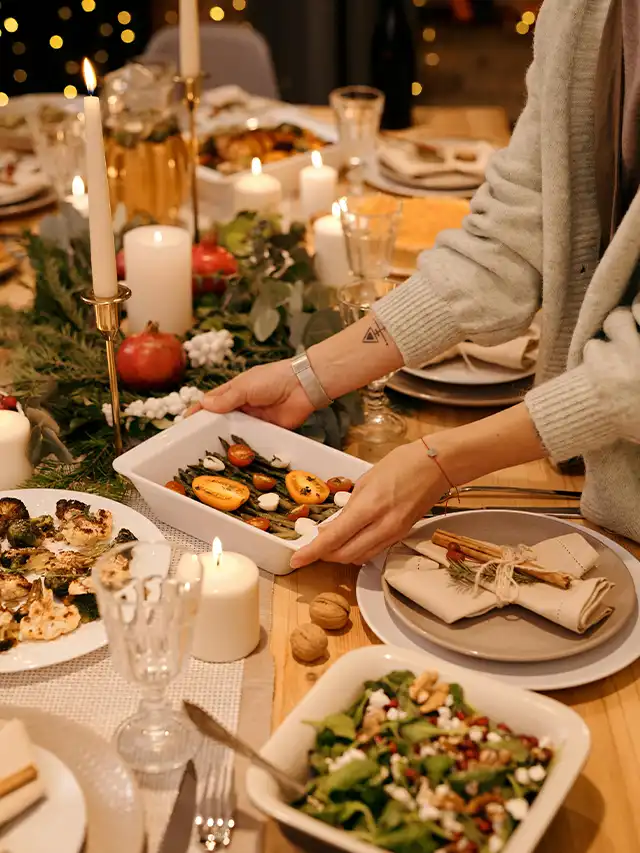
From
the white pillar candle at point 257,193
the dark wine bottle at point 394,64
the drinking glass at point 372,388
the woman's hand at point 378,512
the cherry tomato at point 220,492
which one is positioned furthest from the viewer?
the dark wine bottle at point 394,64

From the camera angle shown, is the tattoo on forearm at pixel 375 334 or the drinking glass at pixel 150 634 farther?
the tattoo on forearm at pixel 375 334

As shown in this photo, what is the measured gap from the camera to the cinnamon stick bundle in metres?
1.06

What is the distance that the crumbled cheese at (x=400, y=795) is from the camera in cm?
80

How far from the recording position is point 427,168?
237cm

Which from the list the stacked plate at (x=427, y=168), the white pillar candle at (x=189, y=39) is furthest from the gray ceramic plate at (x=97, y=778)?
the stacked plate at (x=427, y=168)

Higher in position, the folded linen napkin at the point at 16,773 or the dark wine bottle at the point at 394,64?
the dark wine bottle at the point at 394,64

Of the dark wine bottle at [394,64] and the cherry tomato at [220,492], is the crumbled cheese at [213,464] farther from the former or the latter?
the dark wine bottle at [394,64]

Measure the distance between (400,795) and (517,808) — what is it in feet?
0.29

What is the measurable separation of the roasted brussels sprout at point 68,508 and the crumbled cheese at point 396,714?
1.59 ft

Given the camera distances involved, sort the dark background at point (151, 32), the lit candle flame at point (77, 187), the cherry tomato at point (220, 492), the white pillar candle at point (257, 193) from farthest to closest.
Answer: the dark background at point (151, 32)
the white pillar candle at point (257, 193)
the lit candle flame at point (77, 187)
the cherry tomato at point (220, 492)

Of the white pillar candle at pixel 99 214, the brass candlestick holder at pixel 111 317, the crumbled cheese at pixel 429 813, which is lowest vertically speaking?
the crumbled cheese at pixel 429 813

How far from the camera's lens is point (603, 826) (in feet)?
2.82

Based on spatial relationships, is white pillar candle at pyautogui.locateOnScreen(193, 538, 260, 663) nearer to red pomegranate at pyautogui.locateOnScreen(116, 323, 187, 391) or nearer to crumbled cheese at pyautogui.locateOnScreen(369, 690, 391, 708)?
crumbled cheese at pyautogui.locateOnScreen(369, 690, 391, 708)

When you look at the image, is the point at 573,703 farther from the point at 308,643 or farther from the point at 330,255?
the point at 330,255
